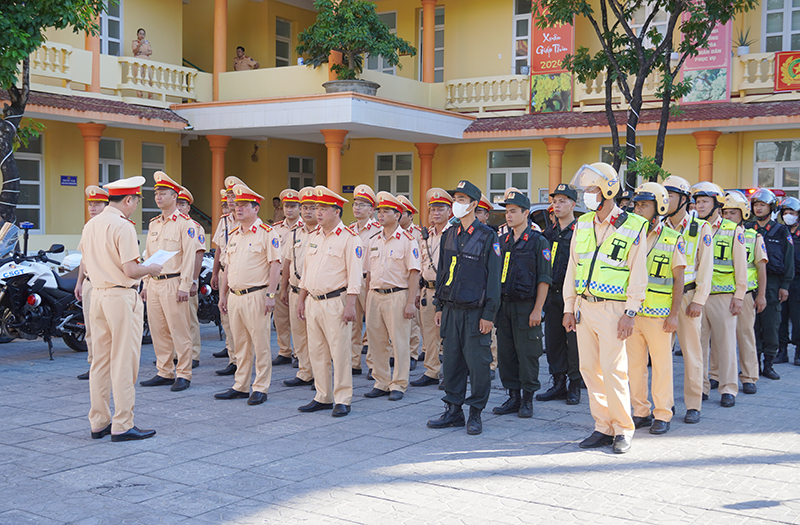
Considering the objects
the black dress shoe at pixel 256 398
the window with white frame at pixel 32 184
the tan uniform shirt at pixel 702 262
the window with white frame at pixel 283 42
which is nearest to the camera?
the tan uniform shirt at pixel 702 262

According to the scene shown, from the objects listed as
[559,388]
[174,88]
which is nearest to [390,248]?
[559,388]

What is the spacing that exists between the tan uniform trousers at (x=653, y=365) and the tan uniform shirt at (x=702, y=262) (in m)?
0.63

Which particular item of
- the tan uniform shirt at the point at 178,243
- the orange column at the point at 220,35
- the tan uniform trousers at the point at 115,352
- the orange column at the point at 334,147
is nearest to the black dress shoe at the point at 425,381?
the tan uniform shirt at the point at 178,243

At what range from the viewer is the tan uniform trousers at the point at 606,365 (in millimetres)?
5723

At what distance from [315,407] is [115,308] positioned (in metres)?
2.00

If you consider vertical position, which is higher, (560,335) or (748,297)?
(748,297)

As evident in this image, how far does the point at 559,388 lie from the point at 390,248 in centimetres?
214

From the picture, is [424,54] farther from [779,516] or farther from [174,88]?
[779,516]

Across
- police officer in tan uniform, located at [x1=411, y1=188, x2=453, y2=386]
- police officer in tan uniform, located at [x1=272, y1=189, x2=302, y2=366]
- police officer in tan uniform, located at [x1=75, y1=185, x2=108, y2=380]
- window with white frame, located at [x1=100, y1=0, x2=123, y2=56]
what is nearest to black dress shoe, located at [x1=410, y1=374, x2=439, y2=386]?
police officer in tan uniform, located at [x1=411, y1=188, x2=453, y2=386]

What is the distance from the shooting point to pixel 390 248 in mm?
7922

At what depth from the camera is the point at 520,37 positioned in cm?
2075

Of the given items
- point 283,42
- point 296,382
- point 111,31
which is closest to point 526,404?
point 296,382

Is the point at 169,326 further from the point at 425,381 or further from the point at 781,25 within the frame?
the point at 781,25

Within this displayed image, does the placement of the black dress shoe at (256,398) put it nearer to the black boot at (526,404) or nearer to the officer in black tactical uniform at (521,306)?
the officer in black tactical uniform at (521,306)
